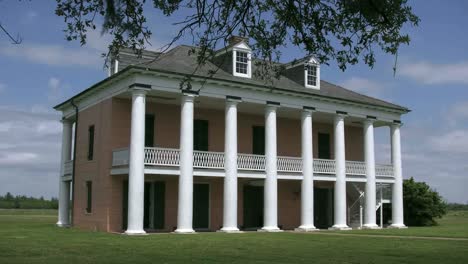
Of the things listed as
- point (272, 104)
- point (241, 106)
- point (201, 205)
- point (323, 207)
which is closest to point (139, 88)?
point (241, 106)

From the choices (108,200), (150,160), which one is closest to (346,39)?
(150,160)

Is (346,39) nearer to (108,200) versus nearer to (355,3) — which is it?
(355,3)

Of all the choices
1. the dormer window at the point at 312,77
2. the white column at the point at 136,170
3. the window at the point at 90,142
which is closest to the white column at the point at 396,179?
the dormer window at the point at 312,77

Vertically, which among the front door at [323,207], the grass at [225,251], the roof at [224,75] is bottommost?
the grass at [225,251]

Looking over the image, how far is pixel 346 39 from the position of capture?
35.7 feet

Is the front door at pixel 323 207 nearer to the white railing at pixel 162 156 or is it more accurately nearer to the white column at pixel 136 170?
the white railing at pixel 162 156

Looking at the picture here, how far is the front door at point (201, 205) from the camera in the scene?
1081 inches

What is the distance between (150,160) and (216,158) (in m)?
3.21

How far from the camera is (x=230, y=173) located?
25391mm

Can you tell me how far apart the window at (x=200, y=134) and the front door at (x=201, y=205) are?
5.92 ft

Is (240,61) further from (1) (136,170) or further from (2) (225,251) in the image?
(2) (225,251)

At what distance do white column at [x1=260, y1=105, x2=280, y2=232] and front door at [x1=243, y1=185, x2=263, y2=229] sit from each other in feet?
9.18

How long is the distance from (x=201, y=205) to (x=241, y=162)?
116 inches

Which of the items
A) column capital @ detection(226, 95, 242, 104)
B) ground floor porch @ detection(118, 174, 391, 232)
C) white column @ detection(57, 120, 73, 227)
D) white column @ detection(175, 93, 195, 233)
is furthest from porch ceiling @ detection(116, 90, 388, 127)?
white column @ detection(57, 120, 73, 227)
